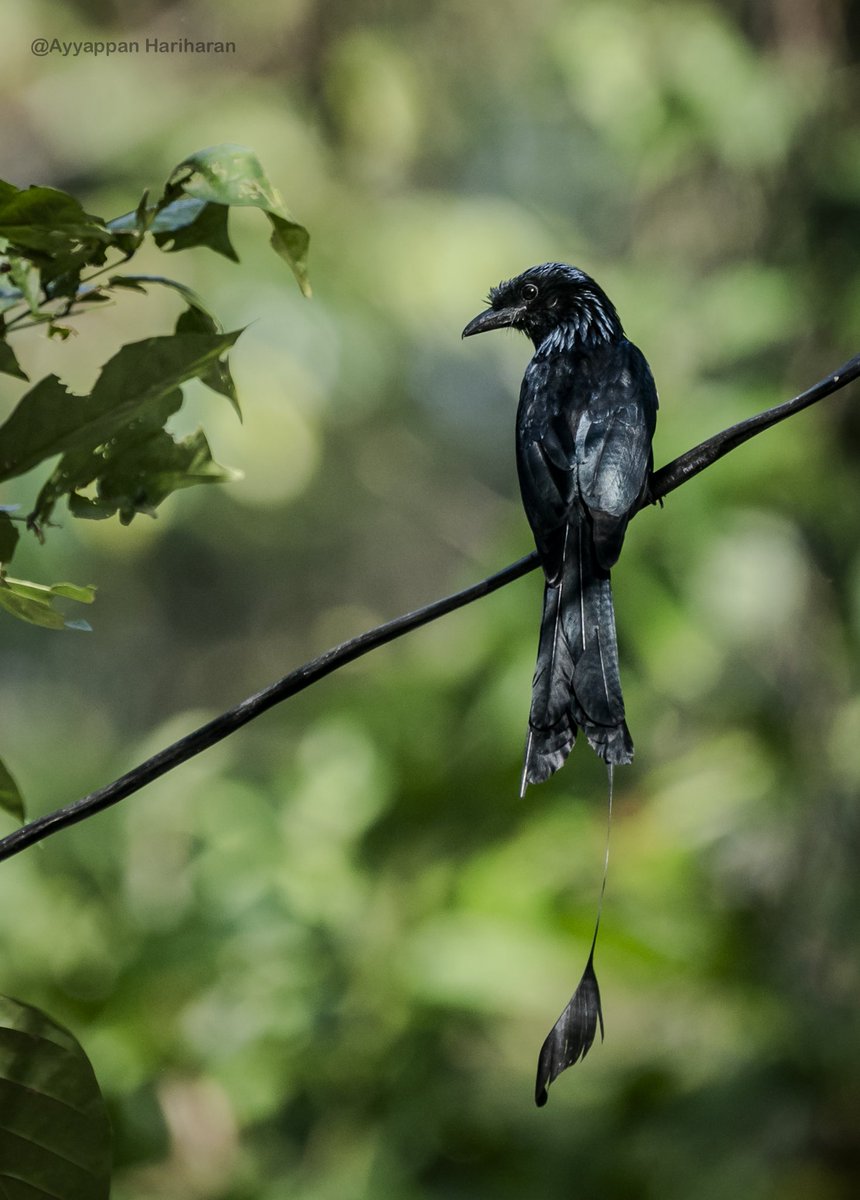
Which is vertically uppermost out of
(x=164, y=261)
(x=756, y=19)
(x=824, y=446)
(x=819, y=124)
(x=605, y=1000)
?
(x=164, y=261)

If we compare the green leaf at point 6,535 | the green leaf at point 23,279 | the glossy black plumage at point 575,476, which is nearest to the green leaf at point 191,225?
the green leaf at point 23,279

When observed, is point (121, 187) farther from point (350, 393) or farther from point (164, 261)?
point (350, 393)

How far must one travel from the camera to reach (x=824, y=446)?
4.54 metres

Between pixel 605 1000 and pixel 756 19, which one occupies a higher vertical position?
pixel 756 19

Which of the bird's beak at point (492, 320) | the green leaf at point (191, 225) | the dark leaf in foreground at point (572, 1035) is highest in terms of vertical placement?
the bird's beak at point (492, 320)

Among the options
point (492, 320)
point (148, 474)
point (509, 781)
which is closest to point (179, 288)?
point (148, 474)

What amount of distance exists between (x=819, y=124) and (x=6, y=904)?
4.13 metres

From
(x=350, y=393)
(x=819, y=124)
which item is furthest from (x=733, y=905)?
(x=350, y=393)

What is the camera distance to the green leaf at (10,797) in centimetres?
125

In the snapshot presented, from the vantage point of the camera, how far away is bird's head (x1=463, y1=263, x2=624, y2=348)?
199 centimetres

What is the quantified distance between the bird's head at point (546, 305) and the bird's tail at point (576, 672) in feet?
1.87

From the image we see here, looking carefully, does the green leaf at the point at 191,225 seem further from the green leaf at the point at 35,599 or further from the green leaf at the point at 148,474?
the green leaf at the point at 35,599

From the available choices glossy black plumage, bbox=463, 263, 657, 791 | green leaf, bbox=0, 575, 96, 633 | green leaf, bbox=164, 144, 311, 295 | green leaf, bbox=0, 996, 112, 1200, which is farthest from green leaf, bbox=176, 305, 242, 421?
green leaf, bbox=0, 996, 112, 1200

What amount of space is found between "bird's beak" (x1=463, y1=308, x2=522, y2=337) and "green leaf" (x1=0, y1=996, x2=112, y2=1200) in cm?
124
